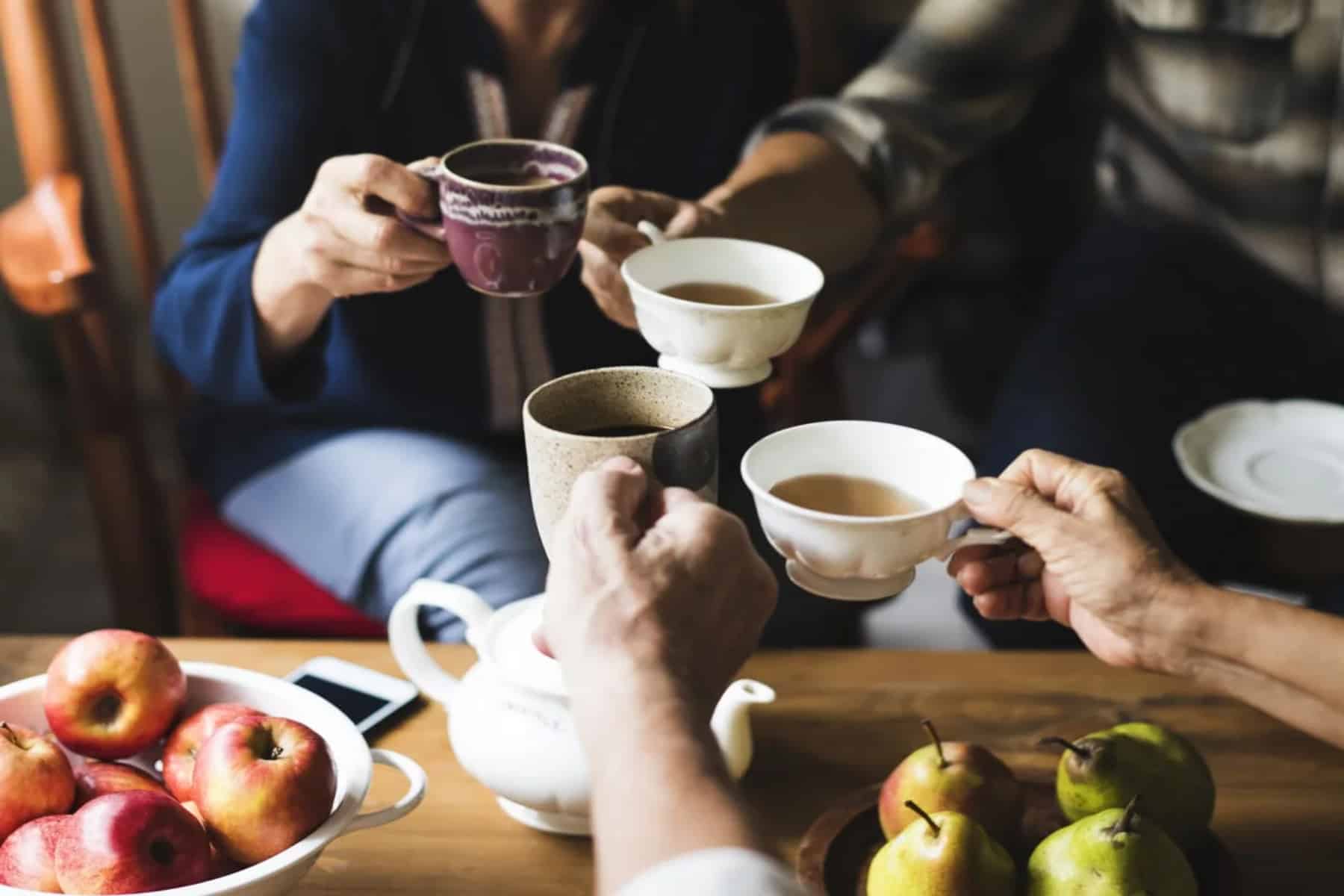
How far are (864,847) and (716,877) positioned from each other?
308 millimetres

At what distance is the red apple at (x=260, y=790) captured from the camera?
765 mm

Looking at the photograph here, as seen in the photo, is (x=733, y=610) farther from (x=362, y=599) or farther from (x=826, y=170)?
(x=826, y=170)

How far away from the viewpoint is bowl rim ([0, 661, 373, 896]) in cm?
72

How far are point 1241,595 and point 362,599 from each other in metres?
0.82

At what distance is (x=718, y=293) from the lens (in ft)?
3.34

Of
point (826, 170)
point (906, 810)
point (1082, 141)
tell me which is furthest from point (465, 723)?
point (1082, 141)

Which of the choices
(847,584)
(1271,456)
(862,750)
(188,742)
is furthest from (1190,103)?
(188,742)

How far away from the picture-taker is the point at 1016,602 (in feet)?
3.15

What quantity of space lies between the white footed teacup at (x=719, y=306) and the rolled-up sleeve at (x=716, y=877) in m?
0.33

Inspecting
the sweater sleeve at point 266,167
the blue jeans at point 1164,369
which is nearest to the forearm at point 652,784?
the sweater sleeve at point 266,167

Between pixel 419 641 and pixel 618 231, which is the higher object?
pixel 618 231

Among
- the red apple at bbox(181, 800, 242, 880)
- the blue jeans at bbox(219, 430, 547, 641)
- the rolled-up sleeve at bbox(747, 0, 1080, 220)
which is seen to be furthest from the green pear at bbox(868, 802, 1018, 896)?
the rolled-up sleeve at bbox(747, 0, 1080, 220)

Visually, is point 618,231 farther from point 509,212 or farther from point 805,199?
point 805,199

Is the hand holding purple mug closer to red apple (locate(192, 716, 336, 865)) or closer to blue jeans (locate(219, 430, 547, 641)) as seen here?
blue jeans (locate(219, 430, 547, 641))
